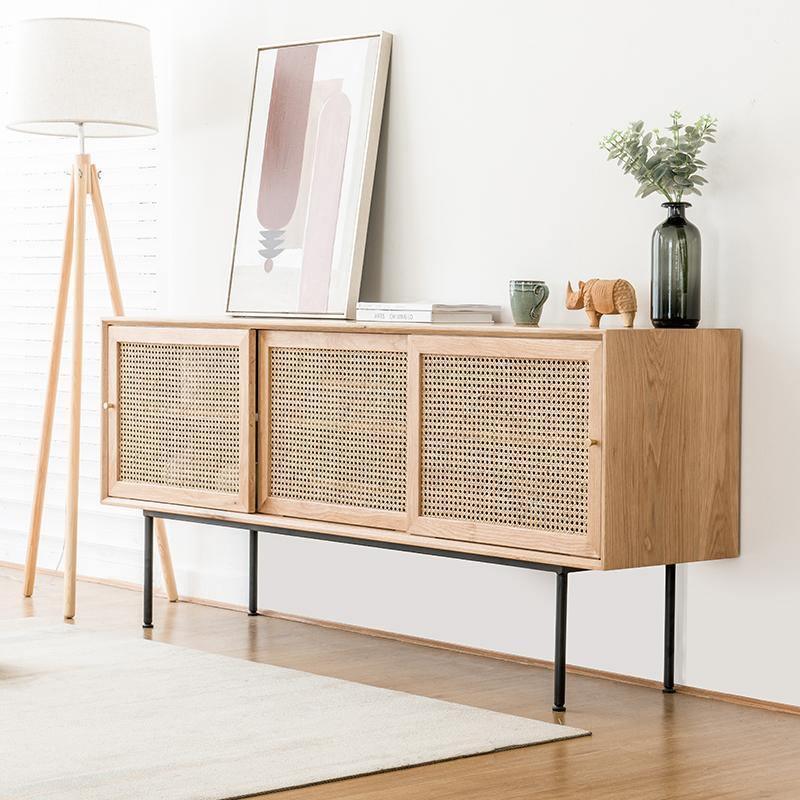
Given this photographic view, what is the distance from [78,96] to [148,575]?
4.39 ft

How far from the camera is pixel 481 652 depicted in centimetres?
397

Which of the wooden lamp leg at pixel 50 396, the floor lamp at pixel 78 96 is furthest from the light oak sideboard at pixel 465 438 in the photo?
the wooden lamp leg at pixel 50 396

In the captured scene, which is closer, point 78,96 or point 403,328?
point 403,328

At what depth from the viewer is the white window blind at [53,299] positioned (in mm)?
4938

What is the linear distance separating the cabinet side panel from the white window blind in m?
2.06

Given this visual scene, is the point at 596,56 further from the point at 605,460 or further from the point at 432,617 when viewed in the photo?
the point at 432,617

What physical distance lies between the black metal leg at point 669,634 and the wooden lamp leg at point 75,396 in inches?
68.1

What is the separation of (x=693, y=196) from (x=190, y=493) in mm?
1491

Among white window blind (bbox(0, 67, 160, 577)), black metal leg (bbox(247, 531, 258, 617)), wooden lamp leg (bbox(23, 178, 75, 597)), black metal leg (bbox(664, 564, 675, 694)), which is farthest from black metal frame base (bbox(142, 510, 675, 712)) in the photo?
white window blind (bbox(0, 67, 160, 577))

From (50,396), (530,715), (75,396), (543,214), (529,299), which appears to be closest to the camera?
(530,715)

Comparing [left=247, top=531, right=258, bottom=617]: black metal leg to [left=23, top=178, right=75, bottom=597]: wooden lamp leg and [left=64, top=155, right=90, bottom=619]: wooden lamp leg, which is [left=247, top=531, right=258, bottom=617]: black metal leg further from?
[left=23, top=178, right=75, bottom=597]: wooden lamp leg

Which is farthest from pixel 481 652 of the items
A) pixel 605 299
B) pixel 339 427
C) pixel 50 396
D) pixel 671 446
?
pixel 50 396

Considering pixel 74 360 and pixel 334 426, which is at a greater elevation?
pixel 74 360

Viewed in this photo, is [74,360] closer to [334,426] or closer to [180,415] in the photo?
[180,415]
